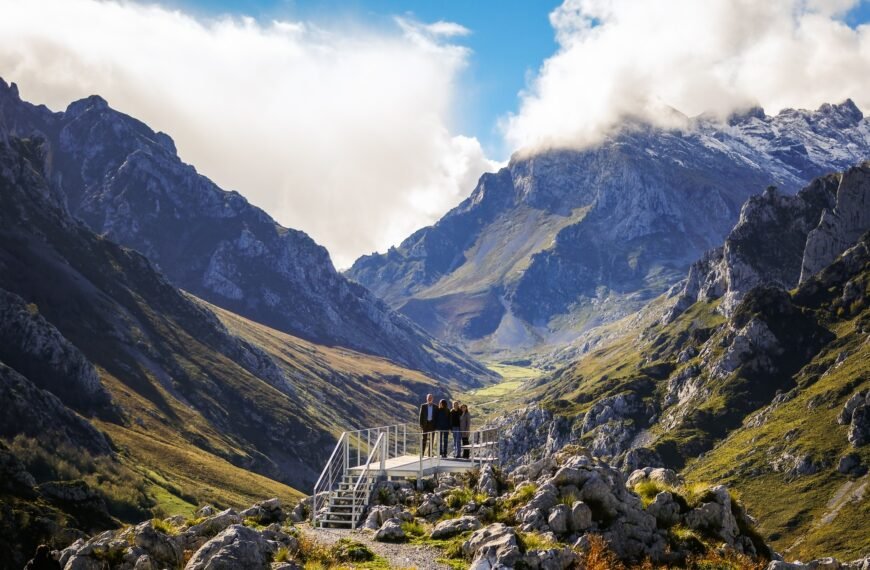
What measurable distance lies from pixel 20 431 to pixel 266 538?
17417 centimetres

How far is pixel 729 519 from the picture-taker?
112 ft

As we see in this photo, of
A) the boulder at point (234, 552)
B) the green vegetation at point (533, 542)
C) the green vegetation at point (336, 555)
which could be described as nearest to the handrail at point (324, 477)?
the green vegetation at point (336, 555)

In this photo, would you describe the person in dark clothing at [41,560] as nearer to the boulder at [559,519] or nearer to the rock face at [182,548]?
the rock face at [182,548]

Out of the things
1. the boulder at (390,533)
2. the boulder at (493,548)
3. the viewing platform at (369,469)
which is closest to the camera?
the boulder at (493,548)

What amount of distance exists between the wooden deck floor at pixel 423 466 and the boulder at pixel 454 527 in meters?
8.27

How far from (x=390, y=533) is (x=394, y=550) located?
2.28 m

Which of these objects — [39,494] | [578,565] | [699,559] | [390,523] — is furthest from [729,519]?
[39,494]

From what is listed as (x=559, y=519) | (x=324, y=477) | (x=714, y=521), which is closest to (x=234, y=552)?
(x=559, y=519)

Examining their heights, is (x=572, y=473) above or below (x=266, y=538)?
above

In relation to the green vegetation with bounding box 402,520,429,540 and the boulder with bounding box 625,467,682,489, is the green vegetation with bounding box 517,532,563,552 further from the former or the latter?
the boulder with bounding box 625,467,682,489

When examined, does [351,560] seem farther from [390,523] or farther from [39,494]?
[39,494]

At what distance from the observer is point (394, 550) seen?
31.4 metres

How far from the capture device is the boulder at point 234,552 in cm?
2531

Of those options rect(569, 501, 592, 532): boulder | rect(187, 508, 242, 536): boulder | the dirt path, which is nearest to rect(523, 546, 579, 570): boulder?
the dirt path
